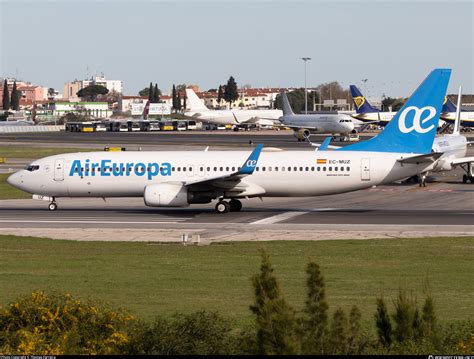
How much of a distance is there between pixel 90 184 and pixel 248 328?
31.0 metres

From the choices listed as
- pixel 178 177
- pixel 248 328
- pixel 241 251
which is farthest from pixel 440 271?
pixel 178 177

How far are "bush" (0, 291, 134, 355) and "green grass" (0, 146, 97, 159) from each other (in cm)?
8203

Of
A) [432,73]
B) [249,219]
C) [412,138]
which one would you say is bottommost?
[249,219]

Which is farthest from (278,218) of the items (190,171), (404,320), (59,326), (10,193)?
(404,320)

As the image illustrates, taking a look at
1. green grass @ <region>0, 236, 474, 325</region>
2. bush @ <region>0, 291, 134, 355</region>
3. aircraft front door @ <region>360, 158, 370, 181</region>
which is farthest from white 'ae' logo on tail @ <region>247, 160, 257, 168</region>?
bush @ <region>0, 291, 134, 355</region>

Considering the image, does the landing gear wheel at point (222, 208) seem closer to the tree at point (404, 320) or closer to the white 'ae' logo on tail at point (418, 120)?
the white 'ae' logo on tail at point (418, 120)

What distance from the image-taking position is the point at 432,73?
155 feet

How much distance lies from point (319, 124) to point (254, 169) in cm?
9285

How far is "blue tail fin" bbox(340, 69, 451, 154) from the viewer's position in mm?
46688

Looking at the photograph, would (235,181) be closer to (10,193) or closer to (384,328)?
(10,193)

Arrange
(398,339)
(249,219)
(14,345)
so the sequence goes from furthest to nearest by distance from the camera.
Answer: (249,219) → (14,345) → (398,339)

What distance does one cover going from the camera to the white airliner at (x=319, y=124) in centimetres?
13406

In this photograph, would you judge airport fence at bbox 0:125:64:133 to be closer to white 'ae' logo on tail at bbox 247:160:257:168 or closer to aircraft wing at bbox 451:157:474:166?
aircraft wing at bbox 451:157:474:166

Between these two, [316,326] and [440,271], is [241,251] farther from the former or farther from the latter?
[316,326]
